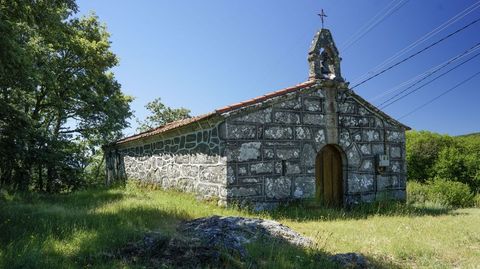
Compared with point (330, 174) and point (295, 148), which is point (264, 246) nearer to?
point (295, 148)

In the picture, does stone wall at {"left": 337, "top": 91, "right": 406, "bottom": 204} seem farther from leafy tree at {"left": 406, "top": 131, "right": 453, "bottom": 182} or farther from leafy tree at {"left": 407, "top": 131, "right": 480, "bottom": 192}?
leafy tree at {"left": 406, "top": 131, "right": 453, "bottom": 182}

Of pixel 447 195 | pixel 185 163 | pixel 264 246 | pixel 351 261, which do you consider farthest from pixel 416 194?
pixel 264 246

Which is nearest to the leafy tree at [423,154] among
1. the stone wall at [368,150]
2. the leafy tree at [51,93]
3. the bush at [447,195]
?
the bush at [447,195]

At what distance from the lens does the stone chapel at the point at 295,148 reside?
9211 millimetres

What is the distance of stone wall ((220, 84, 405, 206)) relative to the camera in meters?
9.21

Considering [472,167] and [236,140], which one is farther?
[472,167]

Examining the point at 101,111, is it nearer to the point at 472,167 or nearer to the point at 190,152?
the point at 190,152

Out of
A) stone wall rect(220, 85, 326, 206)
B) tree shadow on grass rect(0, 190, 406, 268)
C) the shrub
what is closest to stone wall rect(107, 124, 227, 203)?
stone wall rect(220, 85, 326, 206)

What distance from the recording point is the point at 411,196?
1341 centimetres

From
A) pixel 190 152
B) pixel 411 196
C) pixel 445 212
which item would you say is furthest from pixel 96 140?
pixel 445 212

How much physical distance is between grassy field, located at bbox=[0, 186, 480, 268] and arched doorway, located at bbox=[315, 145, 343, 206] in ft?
3.67

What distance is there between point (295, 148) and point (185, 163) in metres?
3.14

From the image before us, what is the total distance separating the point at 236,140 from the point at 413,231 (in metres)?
4.25

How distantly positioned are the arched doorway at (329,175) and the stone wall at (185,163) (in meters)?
2.95
